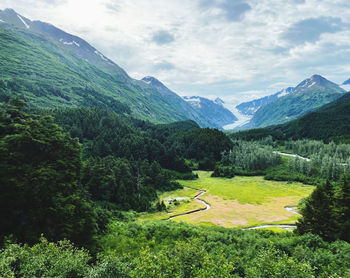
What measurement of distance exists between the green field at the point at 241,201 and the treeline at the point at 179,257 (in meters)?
27.0

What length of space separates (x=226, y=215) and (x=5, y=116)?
88.4 m

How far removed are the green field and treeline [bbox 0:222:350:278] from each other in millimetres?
27002

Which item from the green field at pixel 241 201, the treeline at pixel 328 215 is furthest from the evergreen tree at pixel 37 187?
the treeline at pixel 328 215

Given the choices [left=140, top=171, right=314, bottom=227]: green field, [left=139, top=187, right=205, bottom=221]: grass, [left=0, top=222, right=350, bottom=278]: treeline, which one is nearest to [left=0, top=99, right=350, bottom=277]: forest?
[left=0, top=222, right=350, bottom=278]: treeline

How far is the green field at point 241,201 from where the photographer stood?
93875mm

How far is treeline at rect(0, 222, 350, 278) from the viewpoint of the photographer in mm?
27312

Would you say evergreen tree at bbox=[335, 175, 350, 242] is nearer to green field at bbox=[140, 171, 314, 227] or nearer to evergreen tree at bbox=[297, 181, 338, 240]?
evergreen tree at bbox=[297, 181, 338, 240]

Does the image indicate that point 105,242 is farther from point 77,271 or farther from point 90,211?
point 77,271

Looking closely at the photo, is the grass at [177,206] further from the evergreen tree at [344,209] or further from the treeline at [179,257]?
the evergreen tree at [344,209]

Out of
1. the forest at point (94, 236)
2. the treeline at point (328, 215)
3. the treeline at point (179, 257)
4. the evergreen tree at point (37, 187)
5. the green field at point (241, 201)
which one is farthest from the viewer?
the green field at point (241, 201)

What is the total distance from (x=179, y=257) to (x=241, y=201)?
3821 inches

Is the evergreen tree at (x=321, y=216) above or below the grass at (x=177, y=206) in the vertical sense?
above

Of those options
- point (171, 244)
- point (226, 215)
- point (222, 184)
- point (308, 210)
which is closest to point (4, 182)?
point (171, 244)

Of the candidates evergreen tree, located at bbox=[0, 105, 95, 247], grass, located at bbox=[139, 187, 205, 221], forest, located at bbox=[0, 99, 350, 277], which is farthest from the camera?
grass, located at bbox=[139, 187, 205, 221]
